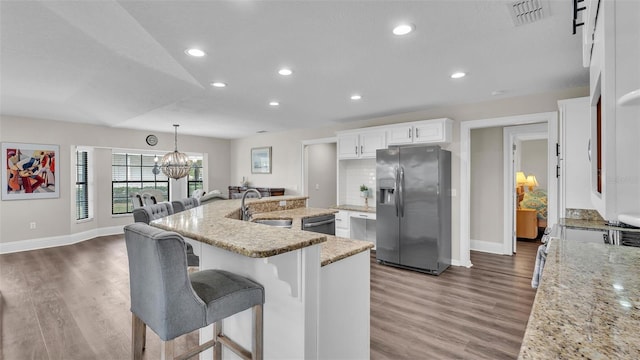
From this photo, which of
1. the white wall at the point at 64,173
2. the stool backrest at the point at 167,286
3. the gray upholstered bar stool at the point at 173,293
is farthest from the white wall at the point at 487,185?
the white wall at the point at 64,173

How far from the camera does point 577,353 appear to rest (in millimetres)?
579

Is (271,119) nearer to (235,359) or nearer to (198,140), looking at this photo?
(198,140)

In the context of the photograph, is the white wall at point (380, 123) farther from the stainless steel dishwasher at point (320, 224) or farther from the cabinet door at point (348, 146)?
the stainless steel dishwasher at point (320, 224)

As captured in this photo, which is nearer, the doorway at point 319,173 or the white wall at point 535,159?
the doorway at point 319,173

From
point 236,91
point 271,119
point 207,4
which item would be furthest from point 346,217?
point 207,4

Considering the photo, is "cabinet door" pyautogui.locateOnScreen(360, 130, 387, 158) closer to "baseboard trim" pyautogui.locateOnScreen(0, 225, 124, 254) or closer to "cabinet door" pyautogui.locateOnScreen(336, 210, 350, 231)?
"cabinet door" pyautogui.locateOnScreen(336, 210, 350, 231)

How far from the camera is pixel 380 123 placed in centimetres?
527

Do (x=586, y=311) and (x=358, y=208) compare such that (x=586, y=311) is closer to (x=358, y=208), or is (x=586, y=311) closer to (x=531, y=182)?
(x=358, y=208)

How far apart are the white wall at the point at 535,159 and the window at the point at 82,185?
9.94 meters

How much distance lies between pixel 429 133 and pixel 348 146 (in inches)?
55.7

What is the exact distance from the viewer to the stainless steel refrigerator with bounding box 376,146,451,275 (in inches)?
160

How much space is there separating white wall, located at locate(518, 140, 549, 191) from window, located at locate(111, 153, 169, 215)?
28.6ft

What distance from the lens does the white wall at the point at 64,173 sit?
5.39 m

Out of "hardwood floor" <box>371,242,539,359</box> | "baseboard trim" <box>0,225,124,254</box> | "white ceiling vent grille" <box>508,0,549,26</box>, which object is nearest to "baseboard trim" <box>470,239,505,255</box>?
"hardwood floor" <box>371,242,539,359</box>
